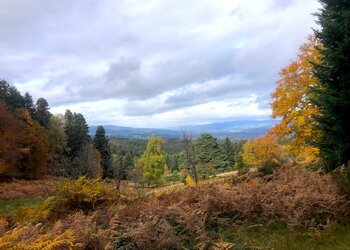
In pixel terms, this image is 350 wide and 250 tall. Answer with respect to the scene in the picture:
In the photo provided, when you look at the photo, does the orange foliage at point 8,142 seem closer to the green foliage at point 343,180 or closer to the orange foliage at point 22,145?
the orange foliage at point 22,145

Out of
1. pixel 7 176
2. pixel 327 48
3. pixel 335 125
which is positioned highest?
pixel 327 48

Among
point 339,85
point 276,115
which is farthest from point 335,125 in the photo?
point 276,115

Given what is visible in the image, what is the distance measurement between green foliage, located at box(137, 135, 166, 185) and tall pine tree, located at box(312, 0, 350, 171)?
35979mm

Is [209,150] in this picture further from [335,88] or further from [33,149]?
[335,88]

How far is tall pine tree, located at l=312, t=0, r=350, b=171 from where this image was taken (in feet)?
33.1

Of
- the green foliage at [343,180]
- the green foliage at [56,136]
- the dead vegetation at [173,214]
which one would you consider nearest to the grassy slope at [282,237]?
the dead vegetation at [173,214]

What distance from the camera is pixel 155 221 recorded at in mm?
5617

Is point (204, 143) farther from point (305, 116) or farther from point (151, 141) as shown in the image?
point (305, 116)

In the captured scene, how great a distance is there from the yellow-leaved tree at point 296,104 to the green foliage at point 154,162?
3020cm

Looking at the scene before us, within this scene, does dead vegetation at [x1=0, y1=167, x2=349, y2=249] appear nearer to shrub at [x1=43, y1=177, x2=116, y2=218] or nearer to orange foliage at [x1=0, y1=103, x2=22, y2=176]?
shrub at [x1=43, y1=177, x2=116, y2=218]

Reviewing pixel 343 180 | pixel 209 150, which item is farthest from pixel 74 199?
pixel 209 150

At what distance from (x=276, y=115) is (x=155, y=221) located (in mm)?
13018

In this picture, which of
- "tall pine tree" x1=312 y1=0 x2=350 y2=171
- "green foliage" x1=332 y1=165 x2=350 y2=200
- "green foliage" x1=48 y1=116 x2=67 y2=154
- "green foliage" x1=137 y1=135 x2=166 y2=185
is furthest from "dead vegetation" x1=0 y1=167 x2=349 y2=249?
"green foliage" x1=48 y1=116 x2=67 y2=154

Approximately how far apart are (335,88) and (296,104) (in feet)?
18.1
